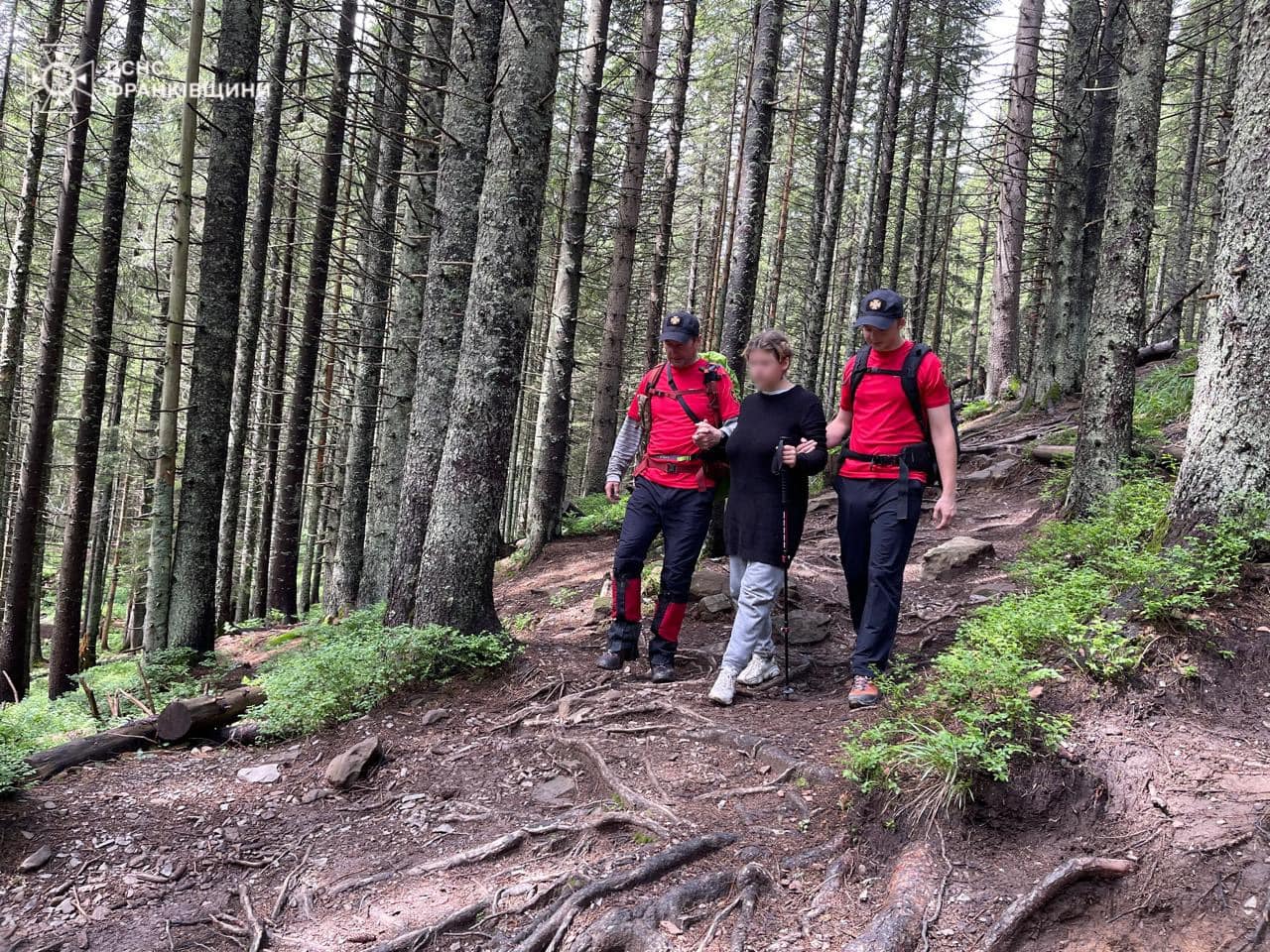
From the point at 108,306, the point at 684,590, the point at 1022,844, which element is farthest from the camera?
the point at 108,306

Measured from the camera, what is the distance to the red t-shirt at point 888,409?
4559mm

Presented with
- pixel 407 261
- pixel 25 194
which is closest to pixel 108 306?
pixel 25 194

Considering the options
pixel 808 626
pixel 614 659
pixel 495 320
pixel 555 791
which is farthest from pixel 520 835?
pixel 495 320

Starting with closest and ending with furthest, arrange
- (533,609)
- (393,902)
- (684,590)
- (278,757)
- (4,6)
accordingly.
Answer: (393,902) < (278,757) < (684,590) < (533,609) < (4,6)

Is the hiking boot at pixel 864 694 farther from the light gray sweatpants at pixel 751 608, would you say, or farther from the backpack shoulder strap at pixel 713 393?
the backpack shoulder strap at pixel 713 393

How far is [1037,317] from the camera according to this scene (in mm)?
17250

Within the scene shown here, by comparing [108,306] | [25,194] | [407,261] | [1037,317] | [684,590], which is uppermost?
[1037,317]

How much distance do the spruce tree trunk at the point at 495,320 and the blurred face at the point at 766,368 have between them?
6.16 ft

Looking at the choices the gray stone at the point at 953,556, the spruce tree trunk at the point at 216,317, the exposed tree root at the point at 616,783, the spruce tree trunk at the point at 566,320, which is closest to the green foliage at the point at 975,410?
the gray stone at the point at 953,556

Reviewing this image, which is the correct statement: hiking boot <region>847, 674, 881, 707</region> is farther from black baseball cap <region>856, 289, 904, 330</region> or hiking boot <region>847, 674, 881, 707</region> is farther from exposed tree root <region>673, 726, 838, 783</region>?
black baseball cap <region>856, 289, 904, 330</region>

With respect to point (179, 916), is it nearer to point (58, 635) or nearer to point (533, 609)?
point (533, 609)

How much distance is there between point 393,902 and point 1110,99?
1556 centimetres

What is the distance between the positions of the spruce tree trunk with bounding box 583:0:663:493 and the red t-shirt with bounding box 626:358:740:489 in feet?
23.5

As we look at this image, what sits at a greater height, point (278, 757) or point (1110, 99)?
point (1110, 99)
